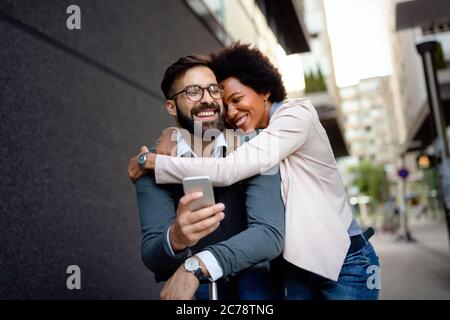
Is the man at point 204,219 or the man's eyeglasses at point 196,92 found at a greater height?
the man's eyeglasses at point 196,92

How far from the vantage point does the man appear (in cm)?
100

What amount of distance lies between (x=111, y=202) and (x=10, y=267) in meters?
1.00

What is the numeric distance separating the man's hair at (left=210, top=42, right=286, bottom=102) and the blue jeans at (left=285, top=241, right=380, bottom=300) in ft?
1.92

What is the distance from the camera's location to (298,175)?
4.03ft

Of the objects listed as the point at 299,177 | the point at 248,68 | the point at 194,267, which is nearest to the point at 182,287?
the point at 194,267

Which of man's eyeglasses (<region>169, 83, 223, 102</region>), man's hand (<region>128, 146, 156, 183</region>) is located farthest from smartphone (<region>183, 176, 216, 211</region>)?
man's eyeglasses (<region>169, 83, 223, 102</region>)

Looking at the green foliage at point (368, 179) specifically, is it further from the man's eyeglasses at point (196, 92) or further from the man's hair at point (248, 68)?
the man's eyeglasses at point (196, 92)

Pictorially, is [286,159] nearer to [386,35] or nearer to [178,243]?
[178,243]

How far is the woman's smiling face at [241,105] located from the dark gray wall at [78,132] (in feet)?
1.47

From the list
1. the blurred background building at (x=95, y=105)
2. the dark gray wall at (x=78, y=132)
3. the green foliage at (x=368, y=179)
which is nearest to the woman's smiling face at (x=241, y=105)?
the blurred background building at (x=95, y=105)

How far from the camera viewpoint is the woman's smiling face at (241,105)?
1382mm

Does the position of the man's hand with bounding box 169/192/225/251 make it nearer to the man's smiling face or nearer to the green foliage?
the man's smiling face

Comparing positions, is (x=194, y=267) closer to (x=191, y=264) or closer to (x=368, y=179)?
(x=191, y=264)

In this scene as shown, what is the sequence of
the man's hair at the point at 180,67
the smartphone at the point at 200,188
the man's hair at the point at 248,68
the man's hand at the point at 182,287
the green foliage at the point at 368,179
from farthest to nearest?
the green foliage at the point at 368,179 < the man's hair at the point at 248,68 < the man's hair at the point at 180,67 < the man's hand at the point at 182,287 < the smartphone at the point at 200,188
